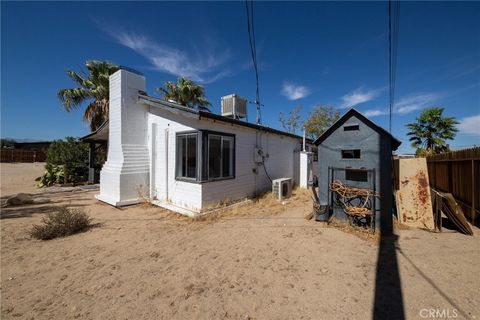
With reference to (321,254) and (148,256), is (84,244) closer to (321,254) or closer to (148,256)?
(148,256)

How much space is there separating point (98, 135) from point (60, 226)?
8016 millimetres

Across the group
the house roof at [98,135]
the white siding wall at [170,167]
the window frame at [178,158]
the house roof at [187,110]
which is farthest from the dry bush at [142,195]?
the house roof at [98,135]

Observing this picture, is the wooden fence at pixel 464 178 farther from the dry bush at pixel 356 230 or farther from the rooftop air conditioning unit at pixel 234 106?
the rooftop air conditioning unit at pixel 234 106

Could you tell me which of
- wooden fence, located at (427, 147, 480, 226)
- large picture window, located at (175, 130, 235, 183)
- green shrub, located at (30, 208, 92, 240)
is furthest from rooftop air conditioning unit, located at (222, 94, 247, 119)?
wooden fence, located at (427, 147, 480, 226)

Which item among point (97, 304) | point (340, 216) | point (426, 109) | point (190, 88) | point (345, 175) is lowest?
point (97, 304)

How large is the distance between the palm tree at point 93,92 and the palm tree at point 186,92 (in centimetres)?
441

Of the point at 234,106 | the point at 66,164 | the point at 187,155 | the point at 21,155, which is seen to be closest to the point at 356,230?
the point at 187,155

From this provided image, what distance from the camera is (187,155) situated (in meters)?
6.93

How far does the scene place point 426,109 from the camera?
17609 millimetres

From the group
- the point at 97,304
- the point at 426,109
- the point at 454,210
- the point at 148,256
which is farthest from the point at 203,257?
the point at 426,109

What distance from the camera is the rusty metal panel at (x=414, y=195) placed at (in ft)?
17.6

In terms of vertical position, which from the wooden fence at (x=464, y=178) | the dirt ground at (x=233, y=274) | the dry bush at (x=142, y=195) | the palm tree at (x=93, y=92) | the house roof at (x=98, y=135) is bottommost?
the dirt ground at (x=233, y=274)

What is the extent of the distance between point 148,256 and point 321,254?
3.27m

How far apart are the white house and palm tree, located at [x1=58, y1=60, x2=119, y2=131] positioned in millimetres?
6661
